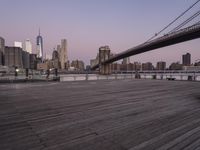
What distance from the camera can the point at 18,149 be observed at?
9.04 feet

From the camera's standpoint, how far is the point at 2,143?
2979 mm

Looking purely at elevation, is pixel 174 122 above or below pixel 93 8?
below

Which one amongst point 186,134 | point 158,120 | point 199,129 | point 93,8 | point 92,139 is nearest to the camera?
point 92,139

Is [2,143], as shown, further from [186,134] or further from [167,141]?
[186,134]

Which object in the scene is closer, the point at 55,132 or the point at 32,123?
the point at 55,132

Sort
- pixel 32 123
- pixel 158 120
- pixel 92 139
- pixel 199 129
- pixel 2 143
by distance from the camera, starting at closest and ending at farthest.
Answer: pixel 2 143 < pixel 92 139 < pixel 199 129 < pixel 32 123 < pixel 158 120

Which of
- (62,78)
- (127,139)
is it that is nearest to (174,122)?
(127,139)

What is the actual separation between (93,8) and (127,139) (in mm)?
44646

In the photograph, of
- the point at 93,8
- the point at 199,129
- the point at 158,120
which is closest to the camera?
the point at 199,129

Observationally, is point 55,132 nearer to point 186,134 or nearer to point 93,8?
point 186,134

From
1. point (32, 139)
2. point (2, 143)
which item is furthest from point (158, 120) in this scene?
point (2, 143)

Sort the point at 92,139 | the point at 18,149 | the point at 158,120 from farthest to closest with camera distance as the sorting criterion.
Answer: the point at 158,120 < the point at 92,139 < the point at 18,149

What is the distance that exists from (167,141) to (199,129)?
1.12 m

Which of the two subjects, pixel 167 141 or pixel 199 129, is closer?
pixel 167 141
